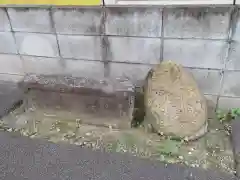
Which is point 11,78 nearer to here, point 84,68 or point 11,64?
point 11,64

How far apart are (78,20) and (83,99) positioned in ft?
3.64

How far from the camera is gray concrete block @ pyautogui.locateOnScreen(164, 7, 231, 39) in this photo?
3008mm

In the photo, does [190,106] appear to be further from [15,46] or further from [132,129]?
[15,46]

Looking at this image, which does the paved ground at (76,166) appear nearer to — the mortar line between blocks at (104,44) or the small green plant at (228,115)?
the small green plant at (228,115)

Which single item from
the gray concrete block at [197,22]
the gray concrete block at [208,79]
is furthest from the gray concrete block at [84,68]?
the gray concrete block at [208,79]

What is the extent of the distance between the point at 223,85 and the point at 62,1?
245 centimetres

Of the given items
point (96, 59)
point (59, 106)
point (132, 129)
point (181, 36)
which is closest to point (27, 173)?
point (59, 106)

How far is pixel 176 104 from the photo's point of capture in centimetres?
300

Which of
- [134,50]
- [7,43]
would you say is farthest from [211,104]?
[7,43]

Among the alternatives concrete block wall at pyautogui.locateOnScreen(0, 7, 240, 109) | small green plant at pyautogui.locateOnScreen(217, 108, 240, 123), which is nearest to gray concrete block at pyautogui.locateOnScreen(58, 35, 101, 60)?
concrete block wall at pyautogui.locateOnScreen(0, 7, 240, 109)

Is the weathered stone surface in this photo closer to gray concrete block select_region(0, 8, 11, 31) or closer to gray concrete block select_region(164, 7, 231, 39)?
gray concrete block select_region(164, 7, 231, 39)

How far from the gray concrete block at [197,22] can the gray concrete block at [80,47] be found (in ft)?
3.37

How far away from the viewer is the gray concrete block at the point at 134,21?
10.6 feet

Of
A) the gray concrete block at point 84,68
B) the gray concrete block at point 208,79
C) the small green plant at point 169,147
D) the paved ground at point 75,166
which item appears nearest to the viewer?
the paved ground at point 75,166
